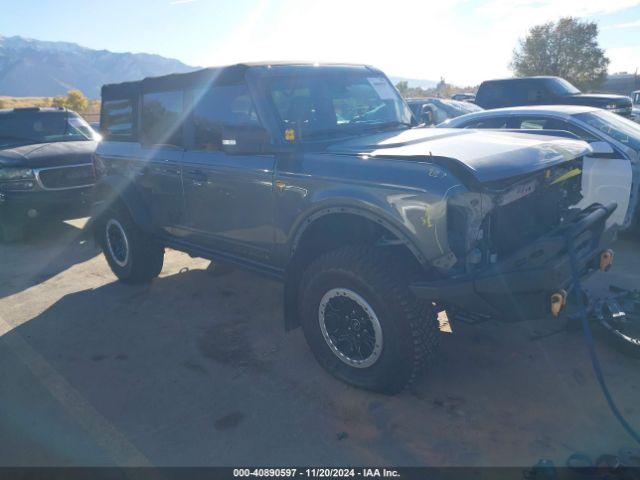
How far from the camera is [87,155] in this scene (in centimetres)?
790

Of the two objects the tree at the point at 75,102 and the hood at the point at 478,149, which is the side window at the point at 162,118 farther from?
the tree at the point at 75,102

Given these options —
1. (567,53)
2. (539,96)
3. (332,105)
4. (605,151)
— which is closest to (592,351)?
(332,105)

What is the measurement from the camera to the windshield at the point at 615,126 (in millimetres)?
5762

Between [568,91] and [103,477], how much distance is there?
12887 mm

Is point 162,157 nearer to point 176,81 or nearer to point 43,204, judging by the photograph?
point 176,81

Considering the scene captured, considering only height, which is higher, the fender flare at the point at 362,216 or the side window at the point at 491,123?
the side window at the point at 491,123

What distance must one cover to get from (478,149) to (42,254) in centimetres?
628

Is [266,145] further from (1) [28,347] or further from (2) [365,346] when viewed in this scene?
(1) [28,347]

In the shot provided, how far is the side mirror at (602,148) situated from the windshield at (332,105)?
8.23 ft

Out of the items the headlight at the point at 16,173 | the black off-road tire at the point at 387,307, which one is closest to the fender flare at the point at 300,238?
the black off-road tire at the point at 387,307

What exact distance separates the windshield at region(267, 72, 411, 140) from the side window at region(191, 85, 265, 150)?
0.24 metres

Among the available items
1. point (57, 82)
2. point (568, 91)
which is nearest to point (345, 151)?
point (568, 91)

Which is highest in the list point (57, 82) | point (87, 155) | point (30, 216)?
point (57, 82)

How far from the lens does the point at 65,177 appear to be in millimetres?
7688
